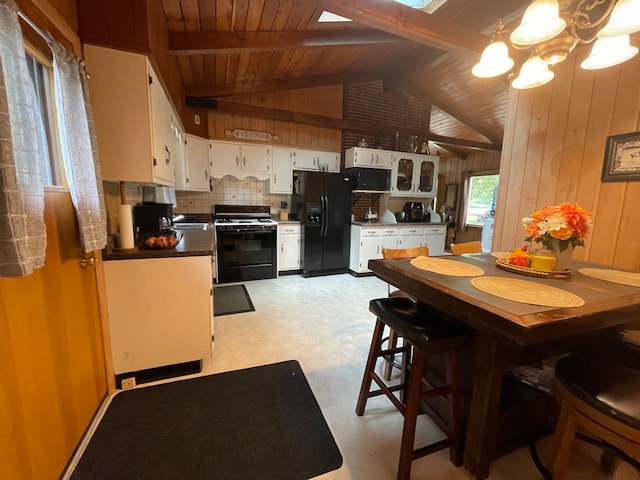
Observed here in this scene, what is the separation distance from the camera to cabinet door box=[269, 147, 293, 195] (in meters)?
4.38

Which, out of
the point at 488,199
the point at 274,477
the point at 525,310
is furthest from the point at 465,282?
the point at 488,199

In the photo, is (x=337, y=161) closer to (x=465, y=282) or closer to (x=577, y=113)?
(x=577, y=113)

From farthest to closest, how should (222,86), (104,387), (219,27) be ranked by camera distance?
(222,86), (219,27), (104,387)

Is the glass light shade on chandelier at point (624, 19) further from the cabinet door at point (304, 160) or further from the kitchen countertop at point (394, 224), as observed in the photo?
the cabinet door at point (304, 160)

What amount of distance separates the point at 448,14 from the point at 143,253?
348cm

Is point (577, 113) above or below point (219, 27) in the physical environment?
below

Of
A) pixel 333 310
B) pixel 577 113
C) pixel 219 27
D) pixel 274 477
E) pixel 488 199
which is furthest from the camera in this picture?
pixel 488 199

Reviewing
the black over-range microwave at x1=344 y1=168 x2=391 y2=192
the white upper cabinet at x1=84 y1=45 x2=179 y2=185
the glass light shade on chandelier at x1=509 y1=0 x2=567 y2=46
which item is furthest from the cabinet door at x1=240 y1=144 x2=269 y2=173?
the glass light shade on chandelier at x1=509 y1=0 x2=567 y2=46

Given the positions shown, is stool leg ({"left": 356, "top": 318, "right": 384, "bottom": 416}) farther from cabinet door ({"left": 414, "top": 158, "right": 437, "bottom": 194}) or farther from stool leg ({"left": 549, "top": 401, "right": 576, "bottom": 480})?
cabinet door ({"left": 414, "top": 158, "right": 437, "bottom": 194})

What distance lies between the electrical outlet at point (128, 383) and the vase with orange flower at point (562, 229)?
8.81ft

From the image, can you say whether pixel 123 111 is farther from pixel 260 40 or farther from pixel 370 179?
pixel 370 179

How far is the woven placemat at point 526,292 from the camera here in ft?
3.43

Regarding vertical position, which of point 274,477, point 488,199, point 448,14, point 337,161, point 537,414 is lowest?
point 274,477

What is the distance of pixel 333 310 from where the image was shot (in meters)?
3.14
